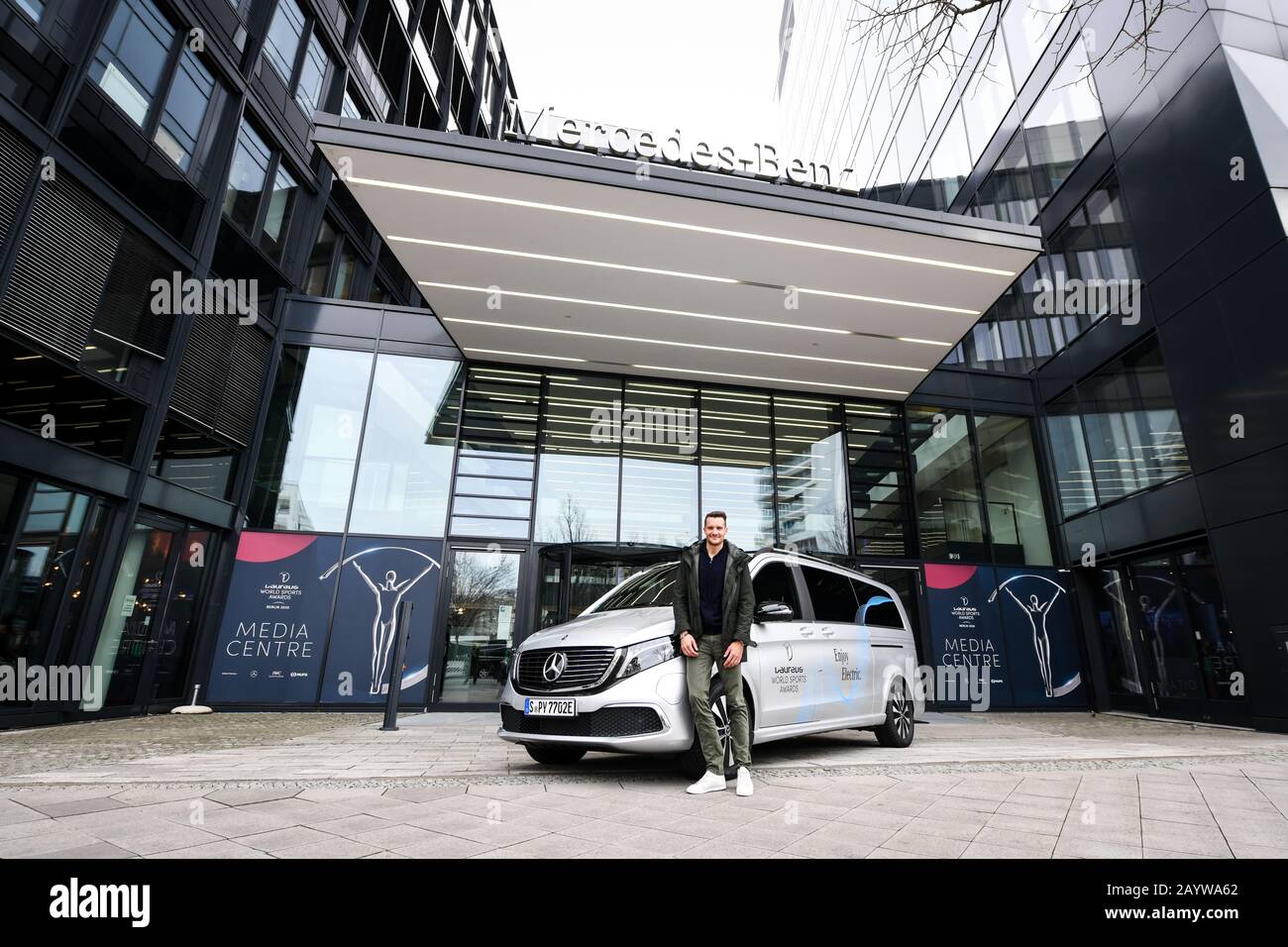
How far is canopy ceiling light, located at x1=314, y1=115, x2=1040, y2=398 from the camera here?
7.39 meters

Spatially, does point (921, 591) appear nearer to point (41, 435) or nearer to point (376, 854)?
point (376, 854)

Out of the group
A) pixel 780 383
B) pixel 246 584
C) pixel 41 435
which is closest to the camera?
pixel 41 435

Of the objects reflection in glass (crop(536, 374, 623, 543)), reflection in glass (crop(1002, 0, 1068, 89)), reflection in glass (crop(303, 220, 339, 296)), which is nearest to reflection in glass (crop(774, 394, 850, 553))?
reflection in glass (crop(536, 374, 623, 543))

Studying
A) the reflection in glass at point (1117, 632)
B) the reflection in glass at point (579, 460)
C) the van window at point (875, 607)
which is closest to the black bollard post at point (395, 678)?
the reflection in glass at point (579, 460)

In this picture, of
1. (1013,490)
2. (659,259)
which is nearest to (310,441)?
(659,259)

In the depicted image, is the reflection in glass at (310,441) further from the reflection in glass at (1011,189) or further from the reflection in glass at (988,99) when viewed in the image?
the reflection in glass at (988,99)

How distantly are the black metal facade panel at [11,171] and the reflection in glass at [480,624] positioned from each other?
685 centimetres

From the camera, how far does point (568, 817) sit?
328 cm

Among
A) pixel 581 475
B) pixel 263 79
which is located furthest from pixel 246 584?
pixel 263 79

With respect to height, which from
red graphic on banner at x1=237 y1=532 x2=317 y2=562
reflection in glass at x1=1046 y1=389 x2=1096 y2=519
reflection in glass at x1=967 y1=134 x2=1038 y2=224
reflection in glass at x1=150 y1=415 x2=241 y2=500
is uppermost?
reflection in glass at x1=967 y1=134 x2=1038 y2=224

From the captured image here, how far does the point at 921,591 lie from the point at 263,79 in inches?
608

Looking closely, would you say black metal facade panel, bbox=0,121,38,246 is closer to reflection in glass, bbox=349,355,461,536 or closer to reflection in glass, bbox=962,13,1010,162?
reflection in glass, bbox=349,355,461,536

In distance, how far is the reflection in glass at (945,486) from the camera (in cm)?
Result: 1239

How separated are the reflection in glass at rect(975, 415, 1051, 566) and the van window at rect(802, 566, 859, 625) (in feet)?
25.7
